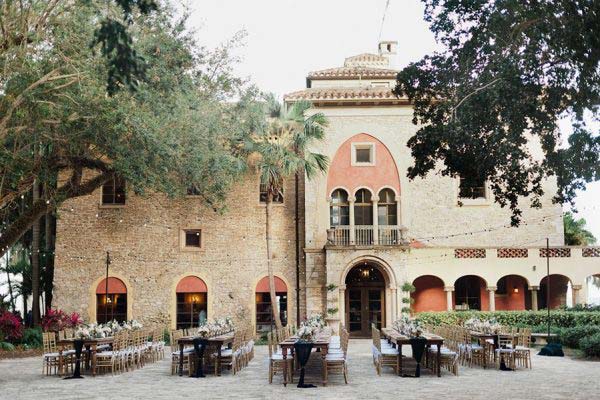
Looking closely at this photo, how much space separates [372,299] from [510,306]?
5.52m

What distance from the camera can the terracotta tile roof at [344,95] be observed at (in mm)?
28000

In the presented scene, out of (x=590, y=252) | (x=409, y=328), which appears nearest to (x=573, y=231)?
(x=590, y=252)

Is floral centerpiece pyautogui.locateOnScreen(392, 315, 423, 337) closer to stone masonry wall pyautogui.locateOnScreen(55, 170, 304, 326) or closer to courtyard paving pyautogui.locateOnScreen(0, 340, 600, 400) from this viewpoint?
courtyard paving pyautogui.locateOnScreen(0, 340, 600, 400)

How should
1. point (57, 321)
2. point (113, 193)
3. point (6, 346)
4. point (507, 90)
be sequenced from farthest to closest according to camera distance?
1. point (113, 193)
2. point (57, 321)
3. point (6, 346)
4. point (507, 90)

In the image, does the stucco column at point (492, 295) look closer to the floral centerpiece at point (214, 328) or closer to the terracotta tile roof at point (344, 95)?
the terracotta tile roof at point (344, 95)

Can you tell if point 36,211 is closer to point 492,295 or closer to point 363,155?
point 363,155

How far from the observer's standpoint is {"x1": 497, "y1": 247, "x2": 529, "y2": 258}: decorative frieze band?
27.0 metres

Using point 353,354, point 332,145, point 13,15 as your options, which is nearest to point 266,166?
point 332,145

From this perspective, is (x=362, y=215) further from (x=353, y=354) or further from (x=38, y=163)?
(x=38, y=163)

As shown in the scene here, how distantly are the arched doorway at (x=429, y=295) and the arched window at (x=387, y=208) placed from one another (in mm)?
2659

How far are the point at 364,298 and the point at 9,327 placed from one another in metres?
12.9

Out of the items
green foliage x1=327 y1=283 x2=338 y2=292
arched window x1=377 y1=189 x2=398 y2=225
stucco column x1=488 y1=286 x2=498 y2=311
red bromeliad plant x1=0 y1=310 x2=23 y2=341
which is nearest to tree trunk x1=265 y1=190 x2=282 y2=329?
green foliage x1=327 y1=283 x2=338 y2=292

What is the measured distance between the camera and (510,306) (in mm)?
28219

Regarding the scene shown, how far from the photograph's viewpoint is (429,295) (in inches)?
1117
